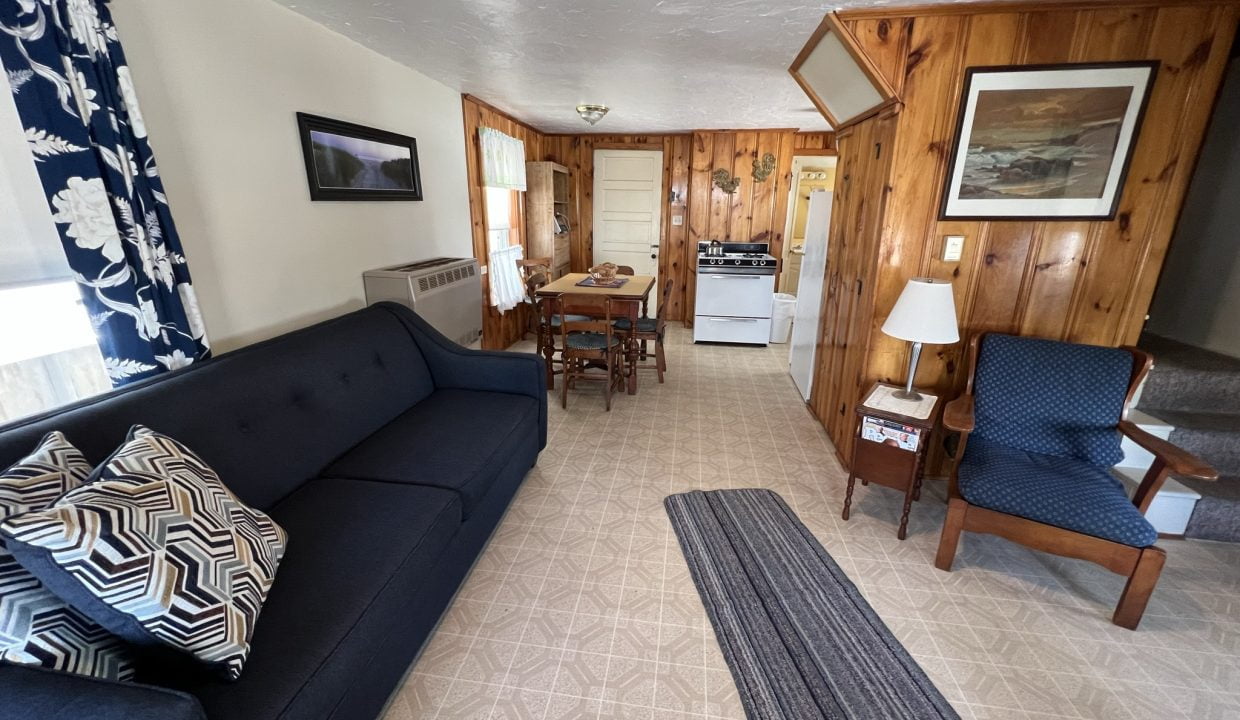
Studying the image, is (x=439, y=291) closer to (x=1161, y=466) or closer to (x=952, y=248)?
(x=952, y=248)

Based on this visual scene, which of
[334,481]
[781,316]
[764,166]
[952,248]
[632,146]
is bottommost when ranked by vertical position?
[781,316]

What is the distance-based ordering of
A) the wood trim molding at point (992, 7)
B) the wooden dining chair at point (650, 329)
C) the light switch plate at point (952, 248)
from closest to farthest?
the wood trim molding at point (992, 7)
the light switch plate at point (952, 248)
the wooden dining chair at point (650, 329)

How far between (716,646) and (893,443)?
1183 millimetres

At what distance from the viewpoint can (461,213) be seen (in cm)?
378

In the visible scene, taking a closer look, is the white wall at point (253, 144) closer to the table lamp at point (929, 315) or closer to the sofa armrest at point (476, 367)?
the sofa armrest at point (476, 367)

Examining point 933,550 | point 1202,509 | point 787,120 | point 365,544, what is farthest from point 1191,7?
point 365,544

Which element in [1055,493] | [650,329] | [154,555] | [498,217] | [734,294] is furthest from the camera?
[734,294]

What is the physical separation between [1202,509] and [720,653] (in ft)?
7.36

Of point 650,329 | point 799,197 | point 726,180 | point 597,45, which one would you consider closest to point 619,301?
point 650,329

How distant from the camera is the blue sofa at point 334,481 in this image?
958 millimetres

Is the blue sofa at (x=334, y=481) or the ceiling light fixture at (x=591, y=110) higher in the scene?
the ceiling light fixture at (x=591, y=110)

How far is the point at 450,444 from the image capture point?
6.28 feet


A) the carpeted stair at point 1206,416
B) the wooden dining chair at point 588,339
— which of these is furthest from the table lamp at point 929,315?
the wooden dining chair at point 588,339

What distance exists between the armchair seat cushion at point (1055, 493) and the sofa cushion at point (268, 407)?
2427 millimetres
